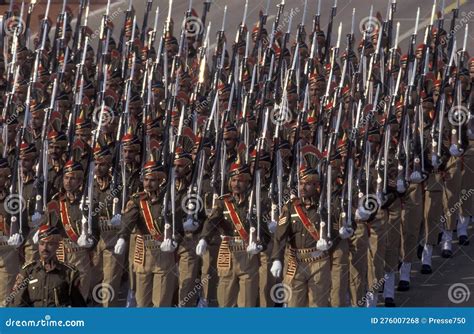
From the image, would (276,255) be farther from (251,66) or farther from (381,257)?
(251,66)

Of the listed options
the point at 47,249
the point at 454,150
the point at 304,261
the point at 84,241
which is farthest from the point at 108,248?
the point at 454,150

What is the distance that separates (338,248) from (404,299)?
136 inches

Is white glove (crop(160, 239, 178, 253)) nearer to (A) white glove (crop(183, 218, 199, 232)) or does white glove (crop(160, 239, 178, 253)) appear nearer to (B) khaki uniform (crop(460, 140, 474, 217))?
(A) white glove (crop(183, 218, 199, 232))

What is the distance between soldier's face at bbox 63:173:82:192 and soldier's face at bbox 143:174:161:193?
1.24 m

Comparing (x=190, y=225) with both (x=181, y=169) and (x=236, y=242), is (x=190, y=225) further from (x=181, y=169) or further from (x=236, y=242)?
(x=181, y=169)

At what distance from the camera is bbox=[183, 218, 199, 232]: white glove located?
32.6 m

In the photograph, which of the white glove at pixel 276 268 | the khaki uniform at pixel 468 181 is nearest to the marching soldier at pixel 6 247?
the white glove at pixel 276 268

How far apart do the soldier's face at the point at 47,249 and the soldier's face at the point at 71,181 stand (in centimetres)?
503

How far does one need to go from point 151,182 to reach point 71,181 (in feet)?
4.65

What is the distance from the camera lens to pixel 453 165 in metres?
38.2

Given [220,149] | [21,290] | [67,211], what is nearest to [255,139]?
[220,149]

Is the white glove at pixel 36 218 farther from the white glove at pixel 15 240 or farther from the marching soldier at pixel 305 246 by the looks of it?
the marching soldier at pixel 305 246

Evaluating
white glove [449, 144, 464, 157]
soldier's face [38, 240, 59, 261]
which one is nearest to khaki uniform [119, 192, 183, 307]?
soldier's face [38, 240, 59, 261]

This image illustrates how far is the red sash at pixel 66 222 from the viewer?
33031 millimetres
